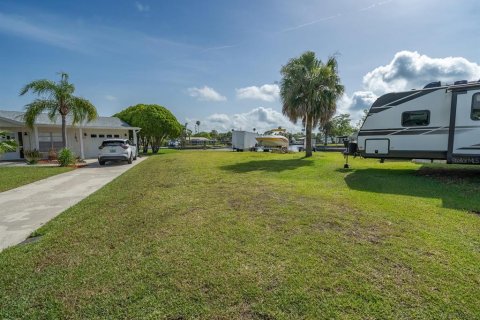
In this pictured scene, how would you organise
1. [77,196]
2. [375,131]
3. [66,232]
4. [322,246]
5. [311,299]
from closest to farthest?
[311,299], [322,246], [66,232], [77,196], [375,131]

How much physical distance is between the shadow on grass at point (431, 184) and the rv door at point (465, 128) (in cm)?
78

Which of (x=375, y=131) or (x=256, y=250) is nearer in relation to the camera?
(x=256, y=250)

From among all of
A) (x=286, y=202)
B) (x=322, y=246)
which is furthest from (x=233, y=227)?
(x=286, y=202)

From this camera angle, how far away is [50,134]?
21.0m

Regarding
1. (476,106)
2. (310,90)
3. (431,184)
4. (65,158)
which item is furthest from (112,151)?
(476,106)

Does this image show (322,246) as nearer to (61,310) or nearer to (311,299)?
(311,299)

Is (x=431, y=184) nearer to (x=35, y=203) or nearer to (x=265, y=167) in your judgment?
(x=265, y=167)

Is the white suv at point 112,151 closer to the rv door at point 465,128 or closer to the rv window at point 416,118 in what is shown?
the rv window at point 416,118

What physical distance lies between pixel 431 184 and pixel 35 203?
36.6 feet

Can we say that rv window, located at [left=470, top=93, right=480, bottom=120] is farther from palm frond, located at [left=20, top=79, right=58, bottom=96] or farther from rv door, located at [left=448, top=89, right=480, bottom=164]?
palm frond, located at [left=20, top=79, right=58, bottom=96]

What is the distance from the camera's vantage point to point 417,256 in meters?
3.32

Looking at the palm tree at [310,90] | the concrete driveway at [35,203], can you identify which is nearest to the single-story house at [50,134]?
the concrete driveway at [35,203]

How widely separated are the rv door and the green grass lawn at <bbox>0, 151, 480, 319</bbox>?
348cm

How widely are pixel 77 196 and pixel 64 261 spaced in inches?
182
